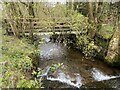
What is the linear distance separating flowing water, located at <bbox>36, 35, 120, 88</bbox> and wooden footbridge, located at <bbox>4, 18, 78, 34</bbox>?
84 centimetres

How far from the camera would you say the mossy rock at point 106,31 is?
5.72 m

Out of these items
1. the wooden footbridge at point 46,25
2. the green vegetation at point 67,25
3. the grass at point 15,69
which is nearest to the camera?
the grass at point 15,69

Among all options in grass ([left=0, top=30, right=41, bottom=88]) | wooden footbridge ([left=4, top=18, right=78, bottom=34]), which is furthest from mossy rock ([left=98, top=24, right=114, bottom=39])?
grass ([left=0, top=30, right=41, bottom=88])

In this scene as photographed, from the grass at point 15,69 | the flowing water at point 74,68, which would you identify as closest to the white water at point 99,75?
the flowing water at point 74,68

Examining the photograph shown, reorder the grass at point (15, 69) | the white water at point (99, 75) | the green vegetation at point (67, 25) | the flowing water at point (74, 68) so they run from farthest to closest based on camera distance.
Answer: the green vegetation at point (67, 25) → the white water at point (99, 75) → the flowing water at point (74, 68) → the grass at point (15, 69)

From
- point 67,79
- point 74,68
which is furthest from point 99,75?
point 67,79

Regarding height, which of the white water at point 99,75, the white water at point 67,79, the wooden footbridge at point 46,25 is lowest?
the white water at point 99,75

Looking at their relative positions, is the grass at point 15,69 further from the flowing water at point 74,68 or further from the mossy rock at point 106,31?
the mossy rock at point 106,31

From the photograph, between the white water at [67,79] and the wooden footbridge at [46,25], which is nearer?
the white water at [67,79]

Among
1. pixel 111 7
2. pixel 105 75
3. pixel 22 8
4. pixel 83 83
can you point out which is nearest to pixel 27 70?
pixel 83 83

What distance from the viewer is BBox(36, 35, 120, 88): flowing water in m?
4.46

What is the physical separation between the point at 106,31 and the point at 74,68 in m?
1.61

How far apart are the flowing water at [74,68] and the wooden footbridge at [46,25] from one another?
0.84m

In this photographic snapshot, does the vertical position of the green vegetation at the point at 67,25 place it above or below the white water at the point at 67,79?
above
